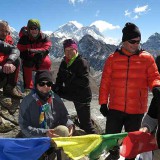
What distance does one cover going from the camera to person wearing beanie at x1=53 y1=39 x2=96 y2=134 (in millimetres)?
9414

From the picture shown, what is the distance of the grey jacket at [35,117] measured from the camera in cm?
698

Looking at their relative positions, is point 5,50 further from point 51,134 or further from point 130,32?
point 51,134

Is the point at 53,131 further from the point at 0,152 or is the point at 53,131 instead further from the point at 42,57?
the point at 42,57

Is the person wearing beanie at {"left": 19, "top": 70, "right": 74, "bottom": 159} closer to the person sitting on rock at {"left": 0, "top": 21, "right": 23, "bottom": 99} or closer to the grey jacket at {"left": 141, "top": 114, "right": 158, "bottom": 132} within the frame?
the grey jacket at {"left": 141, "top": 114, "right": 158, "bottom": 132}

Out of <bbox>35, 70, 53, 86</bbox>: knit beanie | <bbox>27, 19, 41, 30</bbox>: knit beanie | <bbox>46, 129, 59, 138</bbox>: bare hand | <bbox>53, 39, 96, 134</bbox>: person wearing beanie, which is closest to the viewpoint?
<bbox>46, 129, 59, 138</bbox>: bare hand

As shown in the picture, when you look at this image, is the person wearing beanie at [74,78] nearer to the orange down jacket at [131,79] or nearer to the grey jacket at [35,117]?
the orange down jacket at [131,79]

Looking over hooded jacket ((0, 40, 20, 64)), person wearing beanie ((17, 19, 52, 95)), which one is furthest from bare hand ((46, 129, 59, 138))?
person wearing beanie ((17, 19, 52, 95))

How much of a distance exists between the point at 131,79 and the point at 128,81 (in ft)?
0.32

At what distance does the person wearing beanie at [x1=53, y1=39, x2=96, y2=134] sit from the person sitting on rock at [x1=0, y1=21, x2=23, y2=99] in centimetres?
180

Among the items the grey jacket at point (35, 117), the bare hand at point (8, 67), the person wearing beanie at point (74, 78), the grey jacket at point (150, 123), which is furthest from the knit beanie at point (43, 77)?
the bare hand at point (8, 67)

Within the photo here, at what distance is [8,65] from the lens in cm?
1019

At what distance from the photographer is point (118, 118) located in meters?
8.42

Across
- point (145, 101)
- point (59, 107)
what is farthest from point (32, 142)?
point (145, 101)

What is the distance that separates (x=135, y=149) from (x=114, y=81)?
2.63 meters
